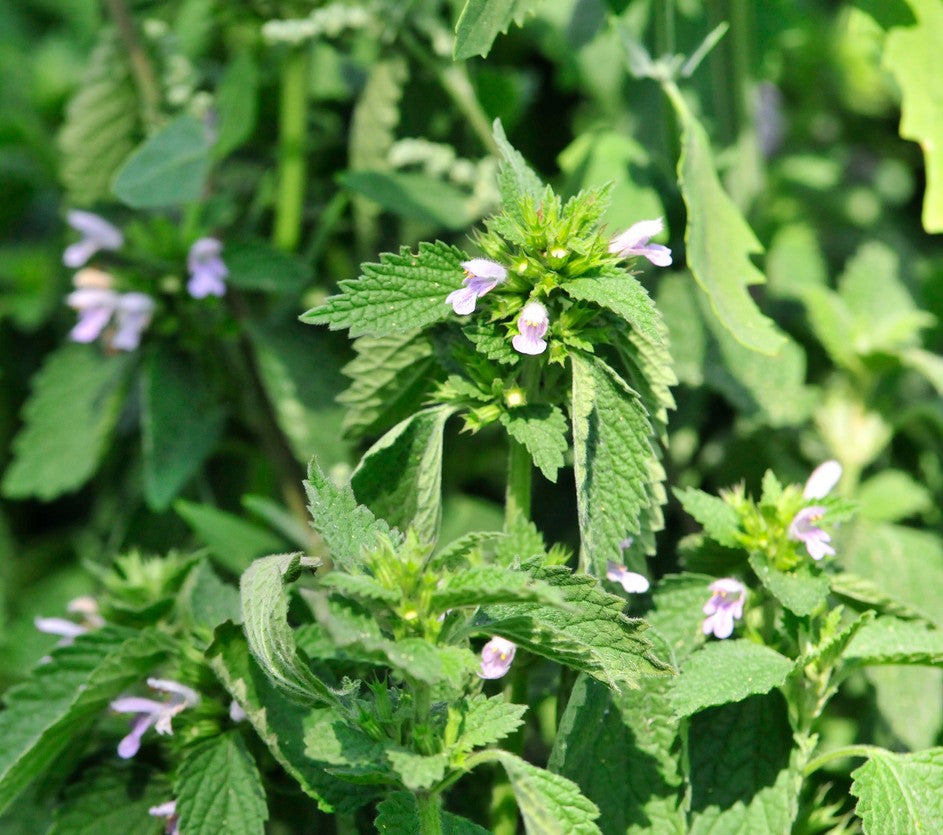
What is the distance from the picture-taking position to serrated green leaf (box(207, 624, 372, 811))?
36.9 inches

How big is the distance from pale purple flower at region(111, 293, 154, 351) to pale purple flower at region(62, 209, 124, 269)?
0.29 ft

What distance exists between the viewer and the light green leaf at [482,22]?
3.28 feet

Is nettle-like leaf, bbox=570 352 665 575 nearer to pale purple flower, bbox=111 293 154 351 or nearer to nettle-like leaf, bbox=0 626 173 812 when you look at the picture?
nettle-like leaf, bbox=0 626 173 812

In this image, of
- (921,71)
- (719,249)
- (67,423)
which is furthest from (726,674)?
(67,423)

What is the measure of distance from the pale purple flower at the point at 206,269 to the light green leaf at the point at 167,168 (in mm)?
65

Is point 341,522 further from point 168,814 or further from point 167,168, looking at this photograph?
point 167,168

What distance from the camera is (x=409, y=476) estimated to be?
979mm

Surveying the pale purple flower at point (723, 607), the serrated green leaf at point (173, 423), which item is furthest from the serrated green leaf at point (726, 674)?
the serrated green leaf at point (173, 423)

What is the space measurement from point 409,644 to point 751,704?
1.23 feet

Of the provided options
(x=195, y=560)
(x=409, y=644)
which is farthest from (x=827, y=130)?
(x=409, y=644)

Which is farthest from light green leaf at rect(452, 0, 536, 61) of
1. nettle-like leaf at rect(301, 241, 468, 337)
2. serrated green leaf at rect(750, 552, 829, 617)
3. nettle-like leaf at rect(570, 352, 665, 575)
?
serrated green leaf at rect(750, 552, 829, 617)

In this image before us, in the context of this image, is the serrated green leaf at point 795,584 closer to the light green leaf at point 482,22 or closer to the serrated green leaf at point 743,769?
the serrated green leaf at point 743,769

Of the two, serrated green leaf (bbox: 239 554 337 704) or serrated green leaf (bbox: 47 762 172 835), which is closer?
serrated green leaf (bbox: 239 554 337 704)

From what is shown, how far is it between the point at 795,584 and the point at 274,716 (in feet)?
1.49
